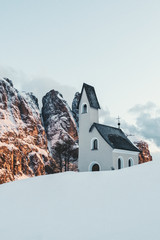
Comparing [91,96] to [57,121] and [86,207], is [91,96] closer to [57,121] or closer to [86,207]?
[86,207]

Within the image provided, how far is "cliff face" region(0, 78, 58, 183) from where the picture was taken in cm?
5621

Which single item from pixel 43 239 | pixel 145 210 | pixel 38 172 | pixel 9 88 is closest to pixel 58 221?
pixel 43 239

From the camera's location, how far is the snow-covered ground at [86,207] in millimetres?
5266

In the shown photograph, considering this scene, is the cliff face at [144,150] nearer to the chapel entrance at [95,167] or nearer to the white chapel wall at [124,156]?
the white chapel wall at [124,156]

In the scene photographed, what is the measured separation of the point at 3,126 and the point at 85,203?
5907 centimetres

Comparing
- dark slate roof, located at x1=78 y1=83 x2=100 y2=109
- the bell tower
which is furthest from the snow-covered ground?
dark slate roof, located at x1=78 y1=83 x2=100 y2=109

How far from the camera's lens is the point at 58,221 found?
19.5 feet

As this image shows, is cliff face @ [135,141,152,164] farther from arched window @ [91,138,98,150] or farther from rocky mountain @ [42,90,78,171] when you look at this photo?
arched window @ [91,138,98,150]

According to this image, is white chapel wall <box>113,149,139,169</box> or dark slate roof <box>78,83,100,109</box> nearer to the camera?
white chapel wall <box>113,149,139,169</box>

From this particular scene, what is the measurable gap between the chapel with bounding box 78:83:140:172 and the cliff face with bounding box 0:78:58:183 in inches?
1217

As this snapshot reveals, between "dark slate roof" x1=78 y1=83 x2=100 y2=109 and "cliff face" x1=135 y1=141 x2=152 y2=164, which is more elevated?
"cliff face" x1=135 y1=141 x2=152 y2=164

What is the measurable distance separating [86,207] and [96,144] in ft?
65.6

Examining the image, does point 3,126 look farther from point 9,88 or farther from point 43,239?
point 43,239

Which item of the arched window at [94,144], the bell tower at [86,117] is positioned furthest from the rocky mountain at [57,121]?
the arched window at [94,144]
